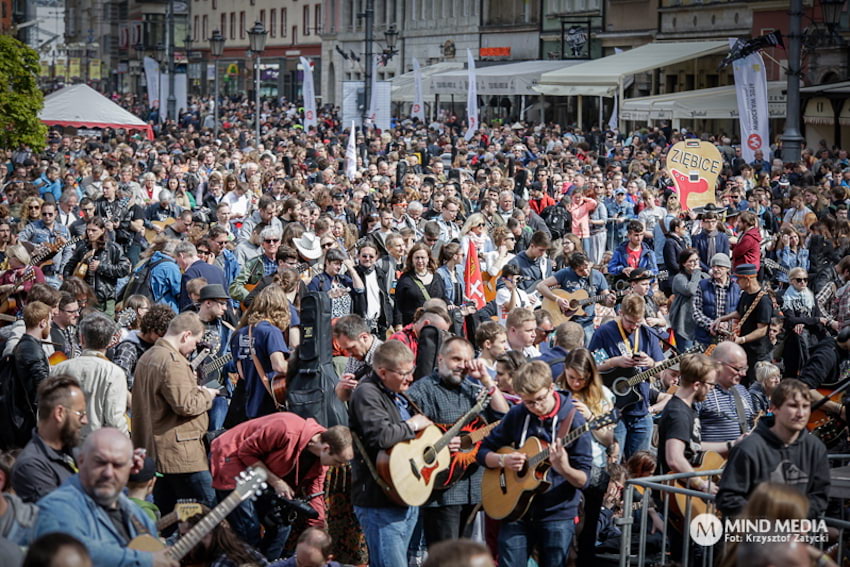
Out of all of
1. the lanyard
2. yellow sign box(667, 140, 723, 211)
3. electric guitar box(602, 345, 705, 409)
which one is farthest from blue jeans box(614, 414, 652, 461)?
yellow sign box(667, 140, 723, 211)

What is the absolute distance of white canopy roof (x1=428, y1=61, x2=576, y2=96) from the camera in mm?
46531

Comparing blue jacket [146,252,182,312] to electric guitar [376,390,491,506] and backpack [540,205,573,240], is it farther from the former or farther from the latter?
backpack [540,205,573,240]

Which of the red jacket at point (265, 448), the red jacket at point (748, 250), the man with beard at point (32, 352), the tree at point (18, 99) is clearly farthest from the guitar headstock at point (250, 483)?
the tree at point (18, 99)

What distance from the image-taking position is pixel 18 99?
23.1 metres

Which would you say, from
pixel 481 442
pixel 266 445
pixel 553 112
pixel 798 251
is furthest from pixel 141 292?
pixel 553 112

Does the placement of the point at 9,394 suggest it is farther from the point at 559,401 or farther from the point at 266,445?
the point at 559,401

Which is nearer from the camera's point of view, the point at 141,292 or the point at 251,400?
the point at 251,400

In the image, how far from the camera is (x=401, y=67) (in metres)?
71.1

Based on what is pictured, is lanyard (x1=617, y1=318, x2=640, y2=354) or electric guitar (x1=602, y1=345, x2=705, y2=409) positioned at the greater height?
lanyard (x1=617, y1=318, x2=640, y2=354)

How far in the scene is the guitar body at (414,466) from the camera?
280 inches

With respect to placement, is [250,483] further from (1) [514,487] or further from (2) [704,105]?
(2) [704,105]

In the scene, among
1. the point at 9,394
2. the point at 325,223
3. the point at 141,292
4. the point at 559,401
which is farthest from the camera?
the point at 325,223

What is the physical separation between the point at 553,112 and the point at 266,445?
44808mm

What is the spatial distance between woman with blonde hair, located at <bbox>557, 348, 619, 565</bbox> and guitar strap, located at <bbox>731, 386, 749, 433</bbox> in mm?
801
